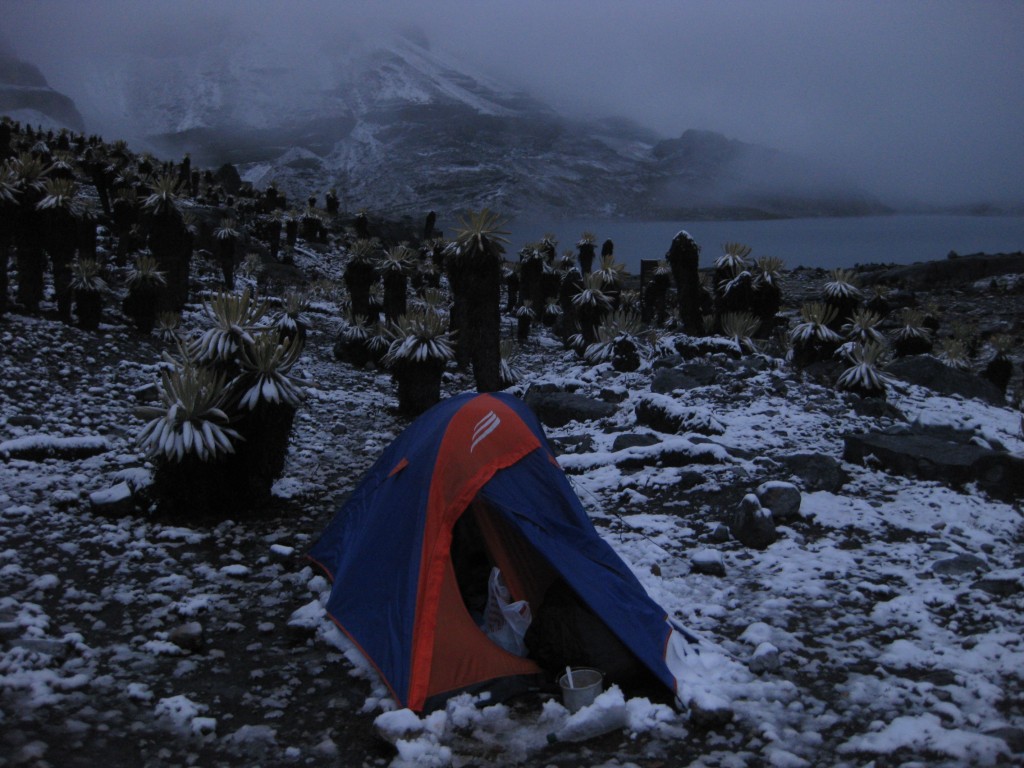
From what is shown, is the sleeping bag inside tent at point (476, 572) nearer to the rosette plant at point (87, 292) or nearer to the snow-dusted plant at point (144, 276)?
the rosette plant at point (87, 292)

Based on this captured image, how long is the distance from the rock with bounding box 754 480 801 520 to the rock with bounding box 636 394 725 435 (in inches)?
100

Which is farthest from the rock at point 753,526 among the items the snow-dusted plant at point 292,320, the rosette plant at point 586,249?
the rosette plant at point 586,249

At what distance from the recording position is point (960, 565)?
5.84 m

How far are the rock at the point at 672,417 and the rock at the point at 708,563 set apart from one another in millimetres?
3651

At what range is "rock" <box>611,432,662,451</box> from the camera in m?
9.28

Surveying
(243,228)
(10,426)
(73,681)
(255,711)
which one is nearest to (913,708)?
(255,711)

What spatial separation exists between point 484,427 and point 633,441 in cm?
441

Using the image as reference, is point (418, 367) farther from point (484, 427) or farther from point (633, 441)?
point (484, 427)

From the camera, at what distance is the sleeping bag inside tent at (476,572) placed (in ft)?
14.6

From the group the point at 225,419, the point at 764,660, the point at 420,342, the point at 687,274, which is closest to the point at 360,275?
the point at 420,342

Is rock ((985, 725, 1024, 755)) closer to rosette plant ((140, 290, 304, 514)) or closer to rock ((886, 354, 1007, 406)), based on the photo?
rosette plant ((140, 290, 304, 514))

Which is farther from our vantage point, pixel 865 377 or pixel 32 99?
pixel 32 99

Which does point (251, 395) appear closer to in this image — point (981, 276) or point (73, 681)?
point (73, 681)

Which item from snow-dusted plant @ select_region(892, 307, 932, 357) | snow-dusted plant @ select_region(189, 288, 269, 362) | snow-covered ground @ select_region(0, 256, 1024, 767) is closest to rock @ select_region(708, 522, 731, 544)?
snow-covered ground @ select_region(0, 256, 1024, 767)
